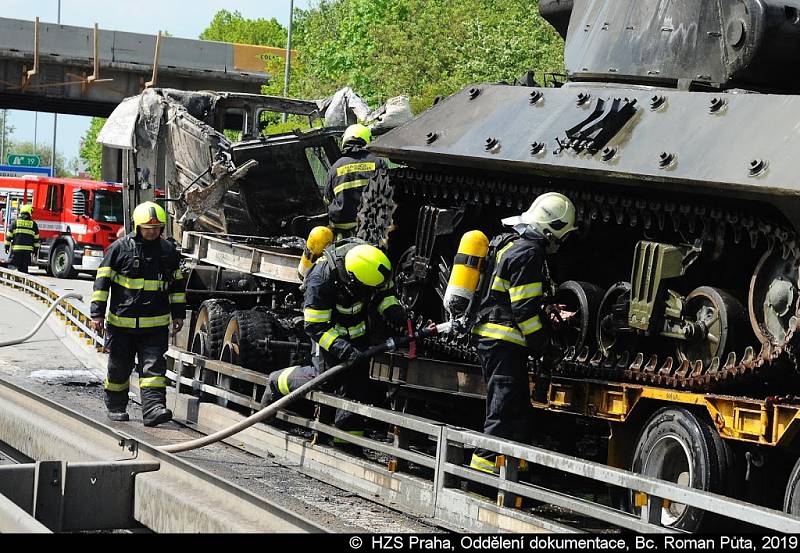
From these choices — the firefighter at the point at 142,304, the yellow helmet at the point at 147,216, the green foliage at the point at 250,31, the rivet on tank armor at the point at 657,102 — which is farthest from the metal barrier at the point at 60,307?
the green foliage at the point at 250,31

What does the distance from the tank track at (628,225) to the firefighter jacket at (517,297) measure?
63 centimetres

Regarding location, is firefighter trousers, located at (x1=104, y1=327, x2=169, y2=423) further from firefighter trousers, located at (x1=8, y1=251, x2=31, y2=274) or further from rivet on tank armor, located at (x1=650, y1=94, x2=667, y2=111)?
firefighter trousers, located at (x1=8, y1=251, x2=31, y2=274)

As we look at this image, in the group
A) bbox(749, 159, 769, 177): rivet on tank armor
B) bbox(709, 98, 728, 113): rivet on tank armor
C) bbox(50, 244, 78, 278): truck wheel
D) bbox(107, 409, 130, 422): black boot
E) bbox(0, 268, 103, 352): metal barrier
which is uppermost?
bbox(709, 98, 728, 113): rivet on tank armor

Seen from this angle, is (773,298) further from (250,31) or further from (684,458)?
(250,31)

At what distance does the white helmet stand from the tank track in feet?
1.04

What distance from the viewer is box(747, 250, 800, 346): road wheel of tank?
809 centimetres

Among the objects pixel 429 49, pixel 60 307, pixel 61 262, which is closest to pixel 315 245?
pixel 60 307

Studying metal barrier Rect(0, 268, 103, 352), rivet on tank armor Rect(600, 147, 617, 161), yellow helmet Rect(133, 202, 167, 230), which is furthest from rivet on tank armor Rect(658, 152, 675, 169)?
metal barrier Rect(0, 268, 103, 352)

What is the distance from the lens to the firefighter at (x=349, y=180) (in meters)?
12.6

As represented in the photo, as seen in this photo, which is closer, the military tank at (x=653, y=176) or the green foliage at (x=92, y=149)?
the military tank at (x=653, y=176)

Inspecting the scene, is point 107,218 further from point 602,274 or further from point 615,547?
point 615,547

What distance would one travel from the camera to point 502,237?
9.29 meters

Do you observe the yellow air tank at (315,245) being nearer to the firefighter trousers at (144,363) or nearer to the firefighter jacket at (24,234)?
the firefighter trousers at (144,363)

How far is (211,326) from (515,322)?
548cm
